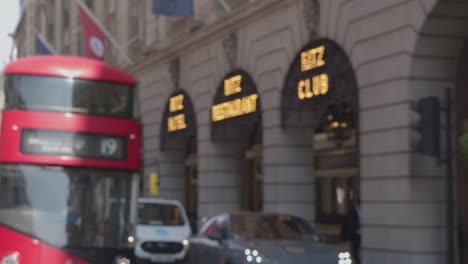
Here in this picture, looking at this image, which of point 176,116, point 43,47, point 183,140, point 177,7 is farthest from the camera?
point 43,47

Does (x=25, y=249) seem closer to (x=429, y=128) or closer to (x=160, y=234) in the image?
Answer: (x=429, y=128)

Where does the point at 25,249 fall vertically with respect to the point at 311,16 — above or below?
below

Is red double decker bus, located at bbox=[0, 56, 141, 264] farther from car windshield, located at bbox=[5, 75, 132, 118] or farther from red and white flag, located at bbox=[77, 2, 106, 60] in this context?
red and white flag, located at bbox=[77, 2, 106, 60]

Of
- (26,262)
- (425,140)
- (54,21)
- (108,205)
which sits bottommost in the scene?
(26,262)

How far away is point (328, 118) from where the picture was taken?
81.5 ft

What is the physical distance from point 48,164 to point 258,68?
1153 cm

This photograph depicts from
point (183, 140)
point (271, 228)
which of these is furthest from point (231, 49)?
point (271, 228)

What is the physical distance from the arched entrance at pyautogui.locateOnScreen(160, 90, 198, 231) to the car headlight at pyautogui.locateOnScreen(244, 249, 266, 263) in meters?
13.9

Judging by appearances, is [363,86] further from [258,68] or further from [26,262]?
[26,262]

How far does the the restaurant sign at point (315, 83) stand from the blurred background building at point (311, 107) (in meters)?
0.04

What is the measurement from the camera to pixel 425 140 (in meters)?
13.2

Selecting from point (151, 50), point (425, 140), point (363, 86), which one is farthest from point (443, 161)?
point (151, 50)

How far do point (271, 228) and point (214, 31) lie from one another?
39.7ft

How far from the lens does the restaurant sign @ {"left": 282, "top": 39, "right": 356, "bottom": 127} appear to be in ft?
65.1
